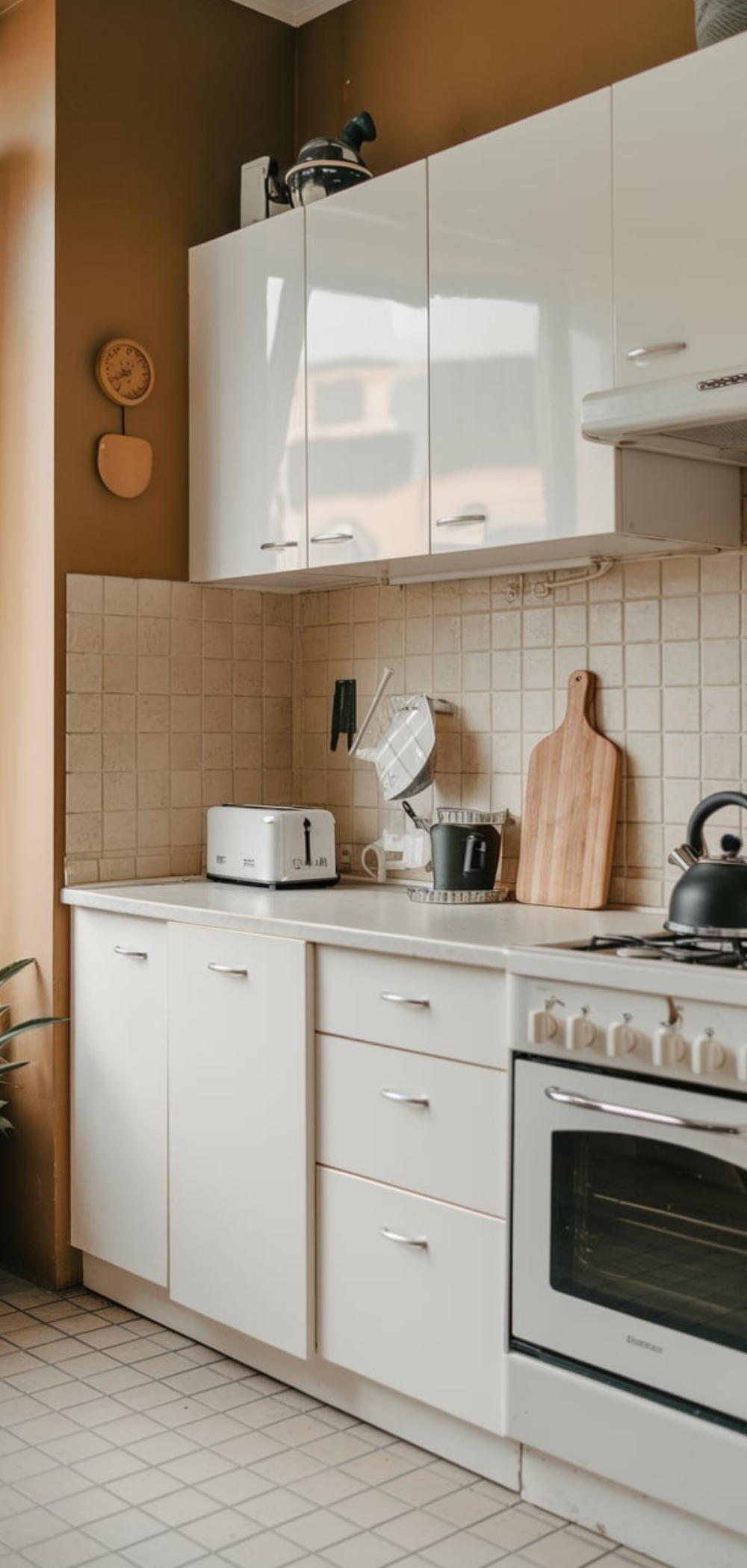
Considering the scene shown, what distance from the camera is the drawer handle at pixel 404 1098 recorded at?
242 cm

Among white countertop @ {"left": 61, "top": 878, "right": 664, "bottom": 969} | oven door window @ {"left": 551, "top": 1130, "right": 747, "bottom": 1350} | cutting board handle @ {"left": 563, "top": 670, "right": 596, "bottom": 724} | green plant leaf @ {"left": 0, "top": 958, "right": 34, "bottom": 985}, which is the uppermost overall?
cutting board handle @ {"left": 563, "top": 670, "right": 596, "bottom": 724}

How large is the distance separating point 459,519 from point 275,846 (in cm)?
83

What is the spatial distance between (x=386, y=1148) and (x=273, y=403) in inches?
62.0

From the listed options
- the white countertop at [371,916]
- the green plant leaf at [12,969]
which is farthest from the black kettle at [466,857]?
the green plant leaf at [12,969]

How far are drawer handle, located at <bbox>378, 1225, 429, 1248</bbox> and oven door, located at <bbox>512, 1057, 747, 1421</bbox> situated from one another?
0.20 m

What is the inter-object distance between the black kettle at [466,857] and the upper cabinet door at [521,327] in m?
0.54

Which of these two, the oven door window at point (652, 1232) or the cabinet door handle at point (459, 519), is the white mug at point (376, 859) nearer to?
the cabinet door handle at point (459, 519)

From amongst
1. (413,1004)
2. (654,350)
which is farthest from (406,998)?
(654,350)

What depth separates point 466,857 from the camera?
293cm

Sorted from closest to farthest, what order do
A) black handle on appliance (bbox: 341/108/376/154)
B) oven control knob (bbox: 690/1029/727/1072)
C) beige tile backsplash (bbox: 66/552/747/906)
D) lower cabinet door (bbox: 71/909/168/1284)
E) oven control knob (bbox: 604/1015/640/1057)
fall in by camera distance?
oven control knob (bbox: 690/1029/727/1072) → oven control knob (bbox: 604/1015/640/1057) → beige tile backsplash (bbox: 66/552/747/906) → lower cabinet door (bbox: 71/909/168/1284) → black handle on appliance (bbox: 341/108/376/154)

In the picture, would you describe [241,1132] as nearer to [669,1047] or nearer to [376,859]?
[376,859]

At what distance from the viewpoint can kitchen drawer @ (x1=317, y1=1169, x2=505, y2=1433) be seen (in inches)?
91.5

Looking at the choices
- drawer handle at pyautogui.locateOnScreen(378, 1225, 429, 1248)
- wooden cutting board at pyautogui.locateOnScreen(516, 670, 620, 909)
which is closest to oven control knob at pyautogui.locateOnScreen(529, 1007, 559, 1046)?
drawer handle at pyautogui.locateOnScreen(378, 1225, 429, 1248)

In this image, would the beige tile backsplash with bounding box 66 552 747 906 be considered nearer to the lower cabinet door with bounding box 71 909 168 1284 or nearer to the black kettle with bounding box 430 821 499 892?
the black kettle with bounding box 430 821 499 892
